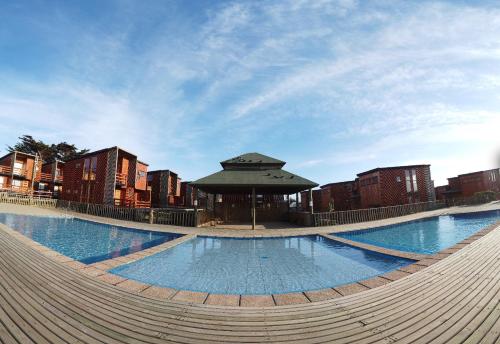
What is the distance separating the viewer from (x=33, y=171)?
32.8 meters

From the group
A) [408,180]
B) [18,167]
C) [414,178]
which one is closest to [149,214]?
[18,167]

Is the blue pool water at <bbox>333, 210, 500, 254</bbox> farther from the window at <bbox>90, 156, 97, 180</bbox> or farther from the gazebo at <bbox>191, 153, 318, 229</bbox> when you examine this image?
the window at <bbox>90, 156, 97, 180</bbox>

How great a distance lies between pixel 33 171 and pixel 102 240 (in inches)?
1233

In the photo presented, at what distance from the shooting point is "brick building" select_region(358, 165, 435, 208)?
29.0m

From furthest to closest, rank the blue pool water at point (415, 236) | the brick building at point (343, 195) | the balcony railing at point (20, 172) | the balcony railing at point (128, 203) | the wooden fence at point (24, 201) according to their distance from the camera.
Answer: the brick building at point (343, 195) → the balcony railing at point (20, 172) → the balcony railing at point (128, 203) → the wooden fence at point (24, 201) → the blue pool water at point (415, 236)

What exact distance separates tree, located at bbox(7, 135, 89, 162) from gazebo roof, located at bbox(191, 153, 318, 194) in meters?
39.8

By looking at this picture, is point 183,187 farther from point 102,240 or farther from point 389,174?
point 389,174

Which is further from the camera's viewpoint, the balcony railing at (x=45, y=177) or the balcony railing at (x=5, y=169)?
the balcony railing at (x=45, y=177)

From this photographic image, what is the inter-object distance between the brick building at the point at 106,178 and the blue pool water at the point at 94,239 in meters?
8.64

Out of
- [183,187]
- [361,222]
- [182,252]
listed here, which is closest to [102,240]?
[182,252]

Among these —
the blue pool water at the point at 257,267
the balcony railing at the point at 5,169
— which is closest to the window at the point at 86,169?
the balcony railing at the point at 5,169

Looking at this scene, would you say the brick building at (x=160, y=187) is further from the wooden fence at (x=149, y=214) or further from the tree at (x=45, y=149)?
the tree at (x=45, y=149)

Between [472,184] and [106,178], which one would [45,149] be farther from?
[472,184]

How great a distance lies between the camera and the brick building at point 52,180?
1341 inches
